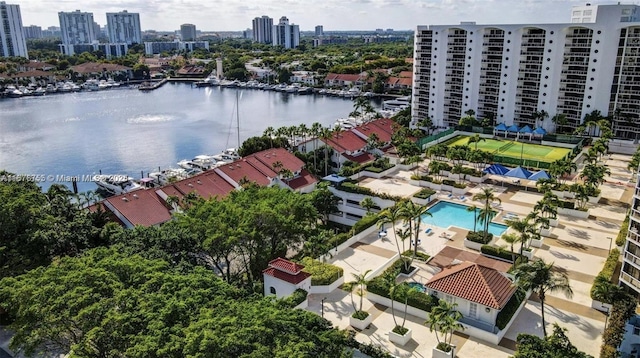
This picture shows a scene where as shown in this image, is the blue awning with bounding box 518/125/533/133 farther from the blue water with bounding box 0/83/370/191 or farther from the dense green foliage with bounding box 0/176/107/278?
the dense green foliage with bounding box 0/176/107/278

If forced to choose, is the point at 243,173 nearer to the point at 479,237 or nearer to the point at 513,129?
the point at 479,237

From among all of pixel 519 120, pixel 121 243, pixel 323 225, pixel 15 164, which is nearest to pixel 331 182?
pixel 323 225

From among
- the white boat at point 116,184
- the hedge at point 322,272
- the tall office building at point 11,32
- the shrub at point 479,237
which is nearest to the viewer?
the hedge at point 322,272

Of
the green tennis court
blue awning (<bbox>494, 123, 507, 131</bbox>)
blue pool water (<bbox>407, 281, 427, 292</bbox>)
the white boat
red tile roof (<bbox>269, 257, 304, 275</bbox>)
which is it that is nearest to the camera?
red tile roof (<bbox>269, 257, 304, 275</bbox>)

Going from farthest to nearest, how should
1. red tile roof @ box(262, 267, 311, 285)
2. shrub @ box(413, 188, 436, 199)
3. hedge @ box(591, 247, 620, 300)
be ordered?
shrub @ box(413, 188, 436, 199), red tile roof @ box(262, 267, 311, 285), hedge @ box(591, 247, 620, 300)

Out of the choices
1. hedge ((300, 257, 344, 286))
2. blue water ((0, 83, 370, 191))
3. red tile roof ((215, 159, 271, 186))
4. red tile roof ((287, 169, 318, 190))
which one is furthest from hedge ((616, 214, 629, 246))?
blue water ((0, 83, 370, 191))

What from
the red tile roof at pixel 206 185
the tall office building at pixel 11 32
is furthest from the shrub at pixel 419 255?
the tall office building at pixel 11 32

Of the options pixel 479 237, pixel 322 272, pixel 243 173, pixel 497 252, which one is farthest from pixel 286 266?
pixel 243 173

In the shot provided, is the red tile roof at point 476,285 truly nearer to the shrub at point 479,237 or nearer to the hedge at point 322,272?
the hedge at point 322,272
